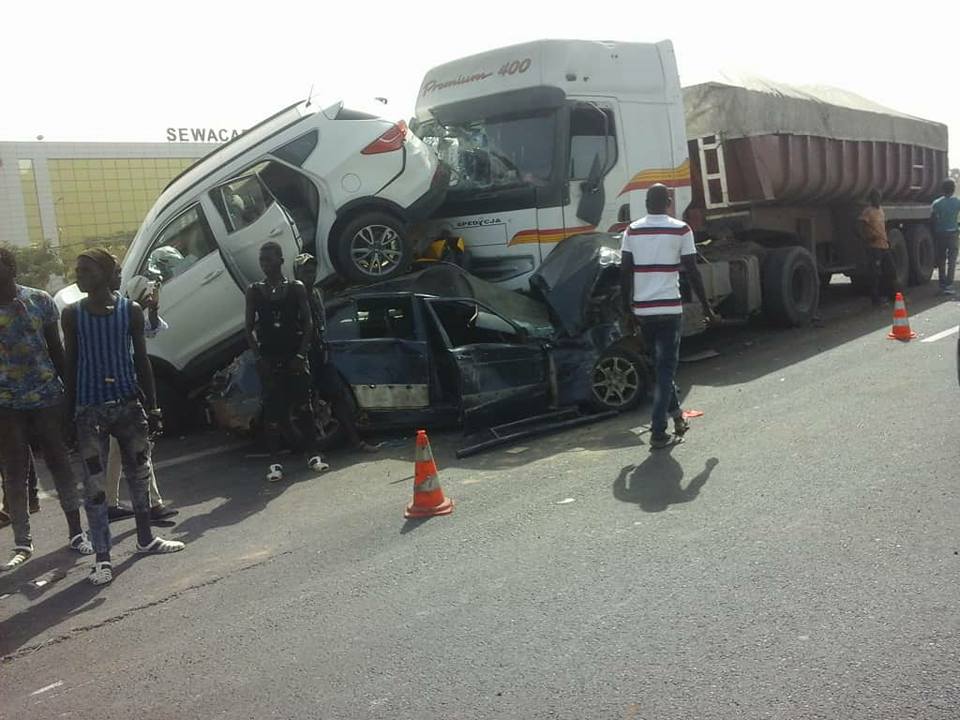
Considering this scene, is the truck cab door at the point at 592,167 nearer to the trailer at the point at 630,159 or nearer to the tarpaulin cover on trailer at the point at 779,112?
the trailer at the point at 630,159

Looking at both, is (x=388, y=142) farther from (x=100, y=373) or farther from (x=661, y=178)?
(x=100, y=373)

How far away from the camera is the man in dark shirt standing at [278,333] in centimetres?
711

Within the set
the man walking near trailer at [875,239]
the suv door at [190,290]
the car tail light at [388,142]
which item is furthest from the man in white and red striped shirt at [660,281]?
the man walking near trailer at [875,239]

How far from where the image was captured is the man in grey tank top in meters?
5.20

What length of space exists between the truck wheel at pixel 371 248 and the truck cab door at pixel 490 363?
54.2 inches

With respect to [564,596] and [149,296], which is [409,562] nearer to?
[564,596]

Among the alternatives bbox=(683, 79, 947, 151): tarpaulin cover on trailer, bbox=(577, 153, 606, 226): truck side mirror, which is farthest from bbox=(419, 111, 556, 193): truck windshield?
bbox=(683, 79, 947, 151): tarpaulin cover on trailer

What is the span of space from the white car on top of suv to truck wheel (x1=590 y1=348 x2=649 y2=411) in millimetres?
2470

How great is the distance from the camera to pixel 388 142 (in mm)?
9633

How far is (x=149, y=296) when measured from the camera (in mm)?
7246

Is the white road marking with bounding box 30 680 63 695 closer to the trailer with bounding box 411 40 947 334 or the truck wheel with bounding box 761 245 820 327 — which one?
the trailer with bounding box 411 40 947 334

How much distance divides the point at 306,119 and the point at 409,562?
19.1 feet

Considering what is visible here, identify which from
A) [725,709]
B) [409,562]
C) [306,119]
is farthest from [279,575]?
[306,119]

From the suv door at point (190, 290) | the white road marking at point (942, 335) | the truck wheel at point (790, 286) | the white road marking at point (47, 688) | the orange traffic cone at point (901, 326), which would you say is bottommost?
the white road marking at point (47, 688)
